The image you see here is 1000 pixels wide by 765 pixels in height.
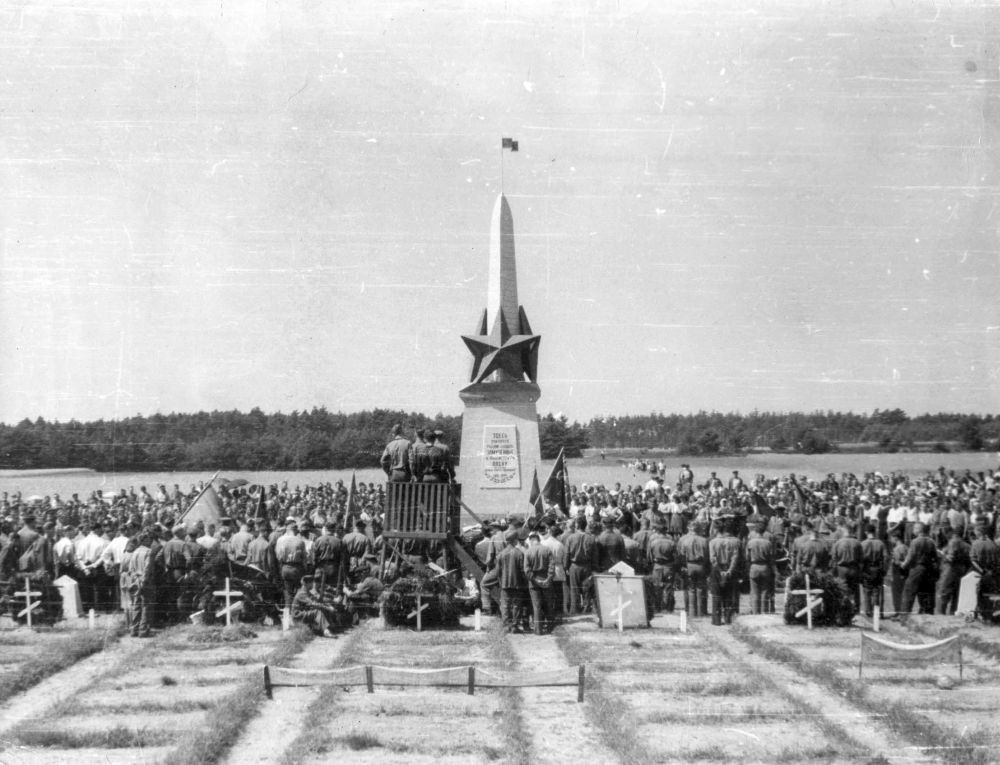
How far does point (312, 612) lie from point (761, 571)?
674cm

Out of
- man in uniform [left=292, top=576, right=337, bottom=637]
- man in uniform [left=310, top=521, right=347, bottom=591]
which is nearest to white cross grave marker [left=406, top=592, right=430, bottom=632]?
man in uniform [left=292, top=576, right=337, bottom=637]

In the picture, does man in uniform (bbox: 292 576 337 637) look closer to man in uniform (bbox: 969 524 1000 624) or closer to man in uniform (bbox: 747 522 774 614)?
man in uniform (bbox: 747 522 774 614)

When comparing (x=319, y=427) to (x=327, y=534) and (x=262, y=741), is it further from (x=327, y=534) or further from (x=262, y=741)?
(x=262, y=741)

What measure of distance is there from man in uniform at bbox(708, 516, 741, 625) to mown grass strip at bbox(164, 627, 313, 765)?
6.82 metres

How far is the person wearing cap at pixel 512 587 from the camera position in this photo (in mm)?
12211

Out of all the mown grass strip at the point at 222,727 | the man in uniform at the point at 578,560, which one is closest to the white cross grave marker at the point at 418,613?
the man in uniform at the point at 578,560

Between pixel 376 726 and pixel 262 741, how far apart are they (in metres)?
1.02

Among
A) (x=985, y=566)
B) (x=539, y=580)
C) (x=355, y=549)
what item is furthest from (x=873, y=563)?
(x=355, y=549)

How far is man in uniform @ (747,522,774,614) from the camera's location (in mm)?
12914

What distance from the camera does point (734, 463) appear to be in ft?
139

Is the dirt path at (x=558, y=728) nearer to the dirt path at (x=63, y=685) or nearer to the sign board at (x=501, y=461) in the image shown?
the dirt path at (x=63, y=685)

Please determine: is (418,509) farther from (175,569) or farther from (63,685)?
(63,685)

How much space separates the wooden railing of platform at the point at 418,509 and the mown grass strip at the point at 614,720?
4122 millimetres

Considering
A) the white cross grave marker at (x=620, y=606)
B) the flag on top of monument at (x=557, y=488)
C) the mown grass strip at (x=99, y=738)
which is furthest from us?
the flag on top of monument at (x=557, y=488)
